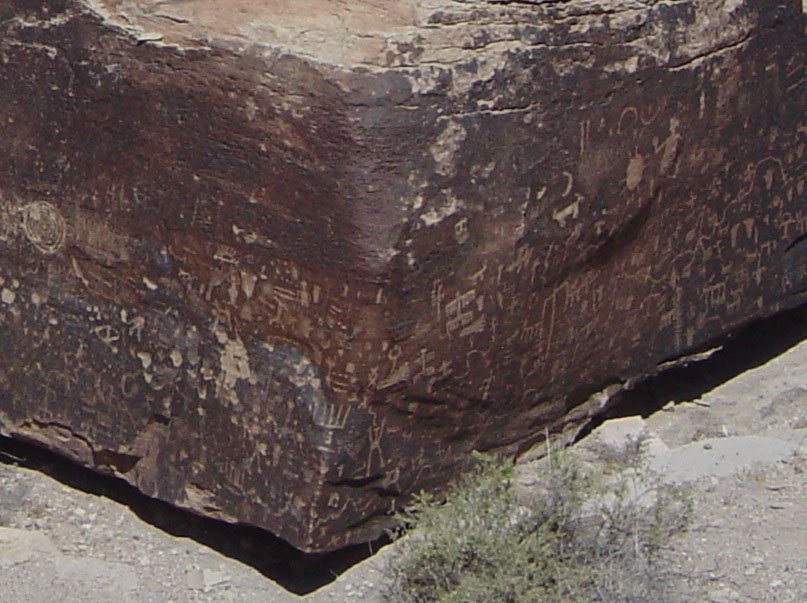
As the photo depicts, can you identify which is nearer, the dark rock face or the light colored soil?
the dark rock face

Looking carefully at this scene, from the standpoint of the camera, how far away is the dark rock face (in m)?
3.65

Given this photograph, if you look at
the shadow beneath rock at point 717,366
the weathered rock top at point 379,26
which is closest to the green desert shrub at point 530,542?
the shadow beneath rock at point 717,366

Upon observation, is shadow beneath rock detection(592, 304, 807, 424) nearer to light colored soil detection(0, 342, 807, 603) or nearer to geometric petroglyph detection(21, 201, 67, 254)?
light colored soil detection(0, 342, 807, 603)

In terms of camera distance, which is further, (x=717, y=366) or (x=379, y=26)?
(x=717, y=366)

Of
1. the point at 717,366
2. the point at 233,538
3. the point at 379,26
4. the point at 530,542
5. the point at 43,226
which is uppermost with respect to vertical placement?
the point at 379,26

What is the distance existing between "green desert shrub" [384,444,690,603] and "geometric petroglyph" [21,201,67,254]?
110 cm

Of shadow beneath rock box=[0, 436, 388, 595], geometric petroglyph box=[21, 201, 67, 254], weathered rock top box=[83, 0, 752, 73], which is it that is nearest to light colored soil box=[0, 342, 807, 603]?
shadow beneath rock box=[0, 436, 388, 595]

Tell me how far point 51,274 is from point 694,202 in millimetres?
1713

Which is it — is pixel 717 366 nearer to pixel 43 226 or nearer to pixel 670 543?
pixel 670 543

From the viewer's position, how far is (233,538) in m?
4.11

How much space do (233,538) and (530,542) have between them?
838 mm

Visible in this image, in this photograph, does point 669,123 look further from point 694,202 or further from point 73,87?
point 73,87

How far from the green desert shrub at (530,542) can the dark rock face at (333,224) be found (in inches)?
6.4

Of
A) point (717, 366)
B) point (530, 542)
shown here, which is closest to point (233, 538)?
point (530, 542)
